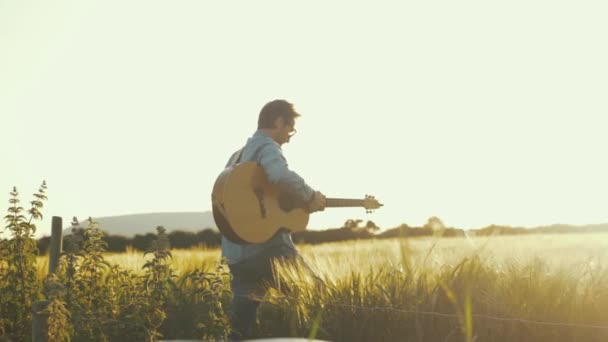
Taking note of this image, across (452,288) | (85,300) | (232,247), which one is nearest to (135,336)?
(85,300)

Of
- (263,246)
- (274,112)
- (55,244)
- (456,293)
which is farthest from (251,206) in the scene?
(456,293)

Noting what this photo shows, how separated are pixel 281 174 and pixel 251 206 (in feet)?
2.20

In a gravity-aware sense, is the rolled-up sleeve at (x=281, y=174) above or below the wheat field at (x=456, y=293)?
above

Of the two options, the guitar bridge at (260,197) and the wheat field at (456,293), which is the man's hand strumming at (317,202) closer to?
the guitar bridge at (260,197)

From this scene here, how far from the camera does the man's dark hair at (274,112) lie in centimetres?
662

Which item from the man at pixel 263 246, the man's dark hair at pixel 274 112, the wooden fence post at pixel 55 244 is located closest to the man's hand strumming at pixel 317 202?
the man at pixel 263 246

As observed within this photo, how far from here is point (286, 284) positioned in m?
6.23

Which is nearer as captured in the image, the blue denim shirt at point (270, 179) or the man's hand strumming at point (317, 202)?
the blue denim shirt at point (270, 179)

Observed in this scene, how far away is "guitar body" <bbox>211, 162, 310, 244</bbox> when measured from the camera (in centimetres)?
667

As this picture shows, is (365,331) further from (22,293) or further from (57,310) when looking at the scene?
(22,293)

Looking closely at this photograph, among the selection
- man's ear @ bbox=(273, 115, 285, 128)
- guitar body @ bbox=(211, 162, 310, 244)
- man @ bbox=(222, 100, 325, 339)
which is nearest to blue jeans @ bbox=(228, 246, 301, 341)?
man @ bbox=(222, 100, 325, 339)

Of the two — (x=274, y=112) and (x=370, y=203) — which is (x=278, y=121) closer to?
(x=274, y=112)

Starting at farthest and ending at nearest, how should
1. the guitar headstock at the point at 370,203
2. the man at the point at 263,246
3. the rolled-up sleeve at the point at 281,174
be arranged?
1. the guitar headstock at the point at 370,203
2. the man at the point at 263,246
3. the rolled-up sleeve at the point at 281,174

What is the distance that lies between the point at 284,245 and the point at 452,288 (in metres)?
1.61
